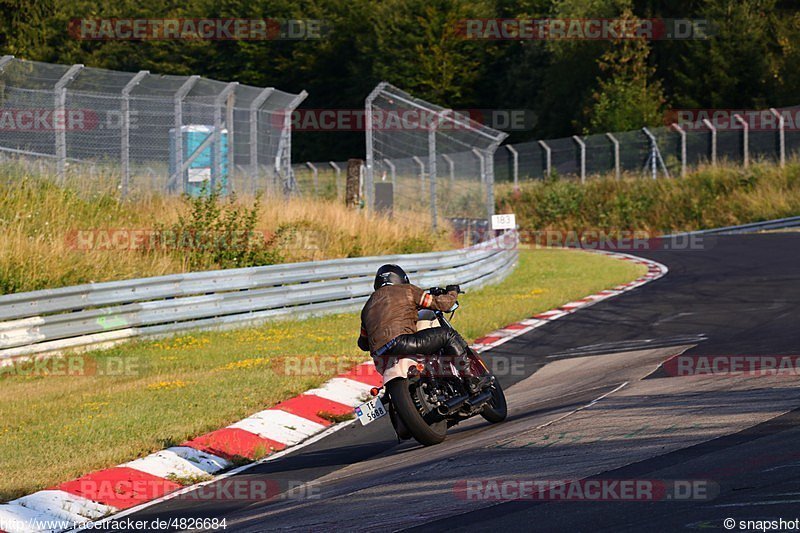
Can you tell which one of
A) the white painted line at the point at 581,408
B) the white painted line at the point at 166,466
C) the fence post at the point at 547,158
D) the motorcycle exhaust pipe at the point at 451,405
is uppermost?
the fence post at the point at 547,158

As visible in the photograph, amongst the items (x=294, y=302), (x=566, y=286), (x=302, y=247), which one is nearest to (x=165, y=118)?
(x=302, y=247)

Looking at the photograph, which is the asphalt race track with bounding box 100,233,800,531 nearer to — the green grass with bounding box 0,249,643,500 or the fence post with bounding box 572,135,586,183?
the green grass with bounding box 0,249,643,500

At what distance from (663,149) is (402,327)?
34815mm

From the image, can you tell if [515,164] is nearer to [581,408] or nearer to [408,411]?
[581,408]

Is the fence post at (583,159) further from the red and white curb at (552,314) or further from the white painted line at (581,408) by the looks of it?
the white painted line at (581,408)

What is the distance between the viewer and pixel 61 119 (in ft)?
59.3

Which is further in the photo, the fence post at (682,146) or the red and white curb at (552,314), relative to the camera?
the fence post at (682,146)

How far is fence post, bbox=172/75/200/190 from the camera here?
1962 cm

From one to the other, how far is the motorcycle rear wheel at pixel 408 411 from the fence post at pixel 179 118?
485 inches

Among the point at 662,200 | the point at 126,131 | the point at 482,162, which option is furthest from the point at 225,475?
the point at 662,200

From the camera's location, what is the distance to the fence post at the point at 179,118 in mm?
19625

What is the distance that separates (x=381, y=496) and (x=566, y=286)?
1437cm

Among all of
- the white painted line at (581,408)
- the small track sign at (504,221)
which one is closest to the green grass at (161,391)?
the white painted line at (581,408)

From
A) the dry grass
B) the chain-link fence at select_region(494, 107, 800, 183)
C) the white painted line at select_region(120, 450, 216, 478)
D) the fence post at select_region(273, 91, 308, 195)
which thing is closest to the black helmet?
the white painted line at select_region(120, 450, 216, 478)
